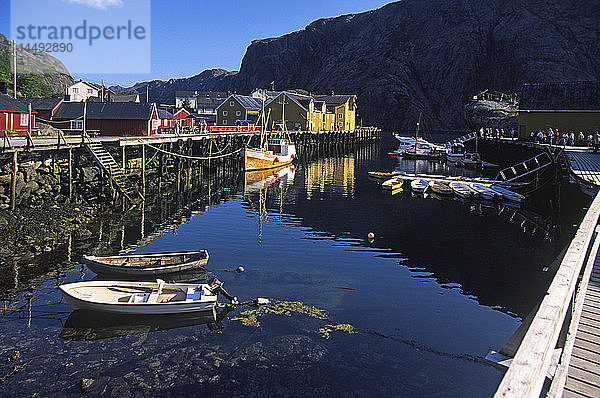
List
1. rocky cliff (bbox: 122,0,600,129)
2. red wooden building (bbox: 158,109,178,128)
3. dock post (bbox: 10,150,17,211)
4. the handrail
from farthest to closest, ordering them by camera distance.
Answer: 1. rocky cliff (bbox: 122,0,600,129)
2. red wooden building (bbox: 158,109,178,128)
3. dock post (bbox: 10,150,17,211)
4. the handrail

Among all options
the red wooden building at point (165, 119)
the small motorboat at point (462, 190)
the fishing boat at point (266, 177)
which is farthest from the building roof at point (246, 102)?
the small motorboat at point (462, 190)

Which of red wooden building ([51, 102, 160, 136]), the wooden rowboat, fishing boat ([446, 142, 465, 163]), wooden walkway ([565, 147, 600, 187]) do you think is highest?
red wooden building ([51, 102, 160, 136])

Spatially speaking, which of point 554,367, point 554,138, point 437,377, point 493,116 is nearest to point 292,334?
point 437,377

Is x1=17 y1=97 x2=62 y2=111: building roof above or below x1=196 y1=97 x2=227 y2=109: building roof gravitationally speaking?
below

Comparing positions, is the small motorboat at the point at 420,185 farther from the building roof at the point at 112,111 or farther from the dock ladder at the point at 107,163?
the building roof at the point at 112,111

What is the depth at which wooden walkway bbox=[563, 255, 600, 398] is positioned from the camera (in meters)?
5.92

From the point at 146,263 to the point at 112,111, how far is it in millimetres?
35976

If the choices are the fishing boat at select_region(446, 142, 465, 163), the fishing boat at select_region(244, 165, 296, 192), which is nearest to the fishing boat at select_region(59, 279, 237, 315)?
the fishing boat at select_region(244, 165, 296, 192)

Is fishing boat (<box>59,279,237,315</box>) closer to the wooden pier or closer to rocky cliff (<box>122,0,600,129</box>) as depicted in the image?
the wooden pier

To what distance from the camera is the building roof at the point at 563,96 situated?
51938 mm

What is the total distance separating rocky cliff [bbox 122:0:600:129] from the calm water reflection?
132 meters

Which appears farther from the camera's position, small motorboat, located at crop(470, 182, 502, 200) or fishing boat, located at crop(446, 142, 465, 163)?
fishing boat, located at crop(446, 142, 465, 163)

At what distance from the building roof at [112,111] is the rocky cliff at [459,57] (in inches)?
4893

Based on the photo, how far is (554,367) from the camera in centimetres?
646
